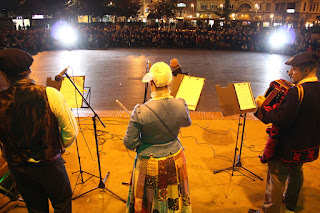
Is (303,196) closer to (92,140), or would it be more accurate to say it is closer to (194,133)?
(194,133)

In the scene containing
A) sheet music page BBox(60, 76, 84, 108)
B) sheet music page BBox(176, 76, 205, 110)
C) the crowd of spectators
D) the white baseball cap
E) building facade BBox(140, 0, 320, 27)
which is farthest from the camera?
building facade BBox(140, 0, 320, 27)

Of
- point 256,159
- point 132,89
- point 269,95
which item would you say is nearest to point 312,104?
point 269,95

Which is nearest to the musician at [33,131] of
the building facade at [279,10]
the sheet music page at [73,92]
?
the sheet music page at [73,92]

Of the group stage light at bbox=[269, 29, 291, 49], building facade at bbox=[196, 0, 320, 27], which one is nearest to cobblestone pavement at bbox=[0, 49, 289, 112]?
stage light at bbox=[269, 29, 291, 49]

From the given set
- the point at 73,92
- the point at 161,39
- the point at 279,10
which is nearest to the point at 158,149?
the point at 73,92

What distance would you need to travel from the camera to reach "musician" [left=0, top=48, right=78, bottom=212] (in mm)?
2061

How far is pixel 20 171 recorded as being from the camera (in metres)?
2.26

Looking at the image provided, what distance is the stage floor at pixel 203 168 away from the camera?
Result: 3.52 meters

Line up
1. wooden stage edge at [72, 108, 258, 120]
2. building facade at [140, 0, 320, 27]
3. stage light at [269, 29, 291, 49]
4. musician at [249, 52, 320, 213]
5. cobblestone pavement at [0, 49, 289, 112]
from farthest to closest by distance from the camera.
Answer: building facade at [140, 0, 320, 27], stage light at [269, 29, 291, 49], cobblestone pavement at [0, 49, 289, 112], wooden stage edge at [72, 108, 258, 120], musician at [249, 52, 320, 213]

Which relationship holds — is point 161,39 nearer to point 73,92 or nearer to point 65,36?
point 65,36

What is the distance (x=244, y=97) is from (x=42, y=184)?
2.82 meters

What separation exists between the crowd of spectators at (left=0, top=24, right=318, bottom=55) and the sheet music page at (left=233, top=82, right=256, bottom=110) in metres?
17.3

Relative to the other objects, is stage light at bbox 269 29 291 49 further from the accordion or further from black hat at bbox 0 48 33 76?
black hat at bbox 0 48 33 76

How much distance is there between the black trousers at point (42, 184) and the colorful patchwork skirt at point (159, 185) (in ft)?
2.13
